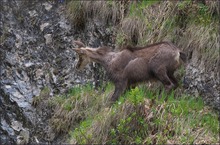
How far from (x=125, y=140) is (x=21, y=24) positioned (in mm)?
4060

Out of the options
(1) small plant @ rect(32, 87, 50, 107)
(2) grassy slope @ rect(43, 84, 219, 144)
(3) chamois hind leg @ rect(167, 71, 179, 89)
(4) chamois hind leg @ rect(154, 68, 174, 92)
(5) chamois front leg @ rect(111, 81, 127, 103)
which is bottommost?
(1) small plant @ rect(32, 87, 50, 107)

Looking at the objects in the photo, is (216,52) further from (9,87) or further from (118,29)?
(9,87)

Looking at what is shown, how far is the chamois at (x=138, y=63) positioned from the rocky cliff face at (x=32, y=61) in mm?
978

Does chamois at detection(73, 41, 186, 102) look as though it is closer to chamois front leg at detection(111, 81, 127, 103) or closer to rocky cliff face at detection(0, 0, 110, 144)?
chamois front leg at detection(111, 81, 127, 103)

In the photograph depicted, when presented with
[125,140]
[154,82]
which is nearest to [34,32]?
[154,82]

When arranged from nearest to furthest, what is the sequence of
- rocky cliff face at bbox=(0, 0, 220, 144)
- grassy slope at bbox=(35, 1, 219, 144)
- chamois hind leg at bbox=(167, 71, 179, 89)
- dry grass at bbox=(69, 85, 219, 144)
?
dry grass at bbox=(69, 85, 219, 144), grassy slope at bbox=(35, 1, 219, 144), chamois hind leg at bbox=(167, 71, 179, 89), rocky cliff face at bbox=(0, 0, 220, 144)

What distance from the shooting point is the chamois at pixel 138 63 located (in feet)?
28.7

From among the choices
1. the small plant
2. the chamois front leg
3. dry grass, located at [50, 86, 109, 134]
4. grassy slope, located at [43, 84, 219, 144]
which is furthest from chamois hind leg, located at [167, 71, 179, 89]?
the small plant

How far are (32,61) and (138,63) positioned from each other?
8.44 ft

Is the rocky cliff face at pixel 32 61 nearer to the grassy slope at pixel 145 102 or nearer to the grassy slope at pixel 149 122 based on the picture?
the grassy slope at pixel 145 102

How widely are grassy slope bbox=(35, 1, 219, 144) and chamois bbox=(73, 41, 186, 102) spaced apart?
245 mm

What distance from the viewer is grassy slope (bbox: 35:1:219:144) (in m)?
8.37

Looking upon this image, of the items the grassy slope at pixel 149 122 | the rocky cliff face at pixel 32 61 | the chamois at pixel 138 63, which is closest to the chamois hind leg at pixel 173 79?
the chamois at pixel 138 63

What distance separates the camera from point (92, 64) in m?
10.6
